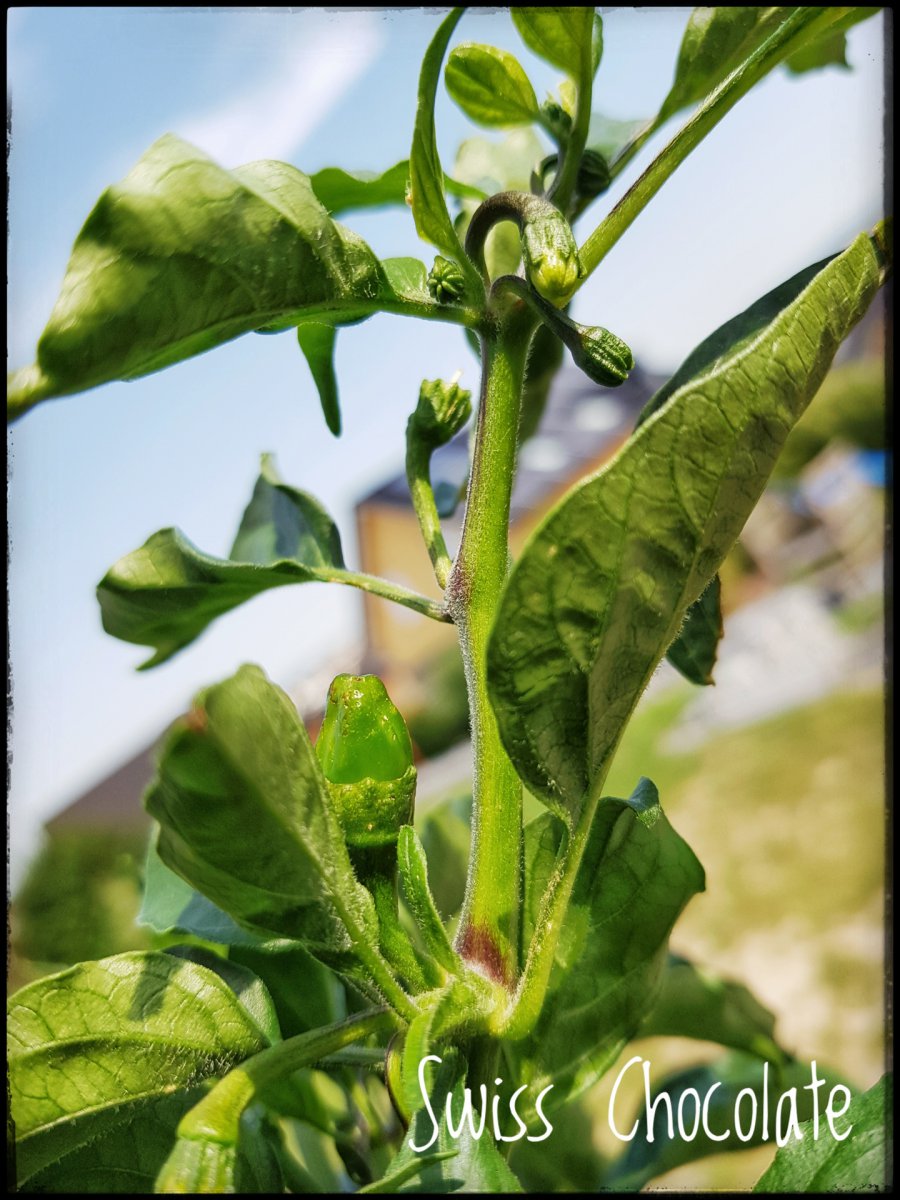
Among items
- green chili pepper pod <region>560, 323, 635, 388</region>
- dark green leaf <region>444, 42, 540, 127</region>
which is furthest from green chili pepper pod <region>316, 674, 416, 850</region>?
dark green leaf <region>444, 42, 540, 127</region>

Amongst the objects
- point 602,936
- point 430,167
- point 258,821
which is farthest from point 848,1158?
point 430,167

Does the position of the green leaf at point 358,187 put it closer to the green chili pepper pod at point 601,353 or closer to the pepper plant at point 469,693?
the pepper plant at point 469,693

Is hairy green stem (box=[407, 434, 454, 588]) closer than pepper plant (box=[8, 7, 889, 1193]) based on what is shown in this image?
No

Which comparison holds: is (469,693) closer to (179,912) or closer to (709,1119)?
(179,912)

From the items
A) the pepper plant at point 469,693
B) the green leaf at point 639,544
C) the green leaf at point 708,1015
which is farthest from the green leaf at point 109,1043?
the green leaf at point 708,1015

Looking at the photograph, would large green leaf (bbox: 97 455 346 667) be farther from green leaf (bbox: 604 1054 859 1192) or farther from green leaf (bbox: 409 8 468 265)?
green leaf (bbox: 604 1054 859 1192)

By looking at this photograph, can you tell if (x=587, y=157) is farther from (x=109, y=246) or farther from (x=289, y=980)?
(x=289, y=980)
